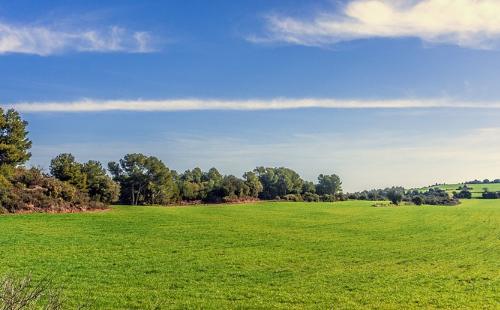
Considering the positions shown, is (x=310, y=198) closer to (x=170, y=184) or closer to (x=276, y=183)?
(x=276, y=183)

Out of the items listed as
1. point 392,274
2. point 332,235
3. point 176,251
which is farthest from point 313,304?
point 332,235

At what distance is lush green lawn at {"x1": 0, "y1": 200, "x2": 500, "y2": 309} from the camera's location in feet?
69.9

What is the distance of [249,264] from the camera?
1174 inches

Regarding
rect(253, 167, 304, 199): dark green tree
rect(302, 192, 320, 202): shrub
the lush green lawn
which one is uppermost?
rect(253, 167, 304, 199): dark green tree

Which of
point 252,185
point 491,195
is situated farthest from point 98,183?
point 491,195

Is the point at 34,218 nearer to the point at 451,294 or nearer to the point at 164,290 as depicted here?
the point at 164,290

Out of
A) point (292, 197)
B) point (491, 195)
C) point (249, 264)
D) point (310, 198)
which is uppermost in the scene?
point (491, 195)

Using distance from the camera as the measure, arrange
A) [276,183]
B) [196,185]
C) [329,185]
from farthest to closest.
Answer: [329,185]
[276,183]
[196,185]

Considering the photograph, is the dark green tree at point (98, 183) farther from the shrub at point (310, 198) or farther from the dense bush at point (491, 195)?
the dense bush at point (491, 195)

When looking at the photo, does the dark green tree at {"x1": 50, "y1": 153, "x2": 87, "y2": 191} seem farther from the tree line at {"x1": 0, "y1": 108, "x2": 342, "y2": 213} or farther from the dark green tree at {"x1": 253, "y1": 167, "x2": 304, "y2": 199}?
the dark green tree at {"x1": 253, "y1": 167, "x2": 304, "y2": 199}

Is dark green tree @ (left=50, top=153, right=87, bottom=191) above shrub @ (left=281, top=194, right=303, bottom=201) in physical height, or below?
above

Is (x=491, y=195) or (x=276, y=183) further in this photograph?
(x=491, y=195)

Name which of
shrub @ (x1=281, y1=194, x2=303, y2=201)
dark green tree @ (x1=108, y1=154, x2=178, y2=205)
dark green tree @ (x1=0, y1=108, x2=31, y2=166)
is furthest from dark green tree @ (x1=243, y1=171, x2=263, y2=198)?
dark green tree @ (x1=0, y1=108, x2=31, y2=166)

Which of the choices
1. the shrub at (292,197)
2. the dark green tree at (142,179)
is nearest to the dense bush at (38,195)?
the dark green tree at (142,179)
